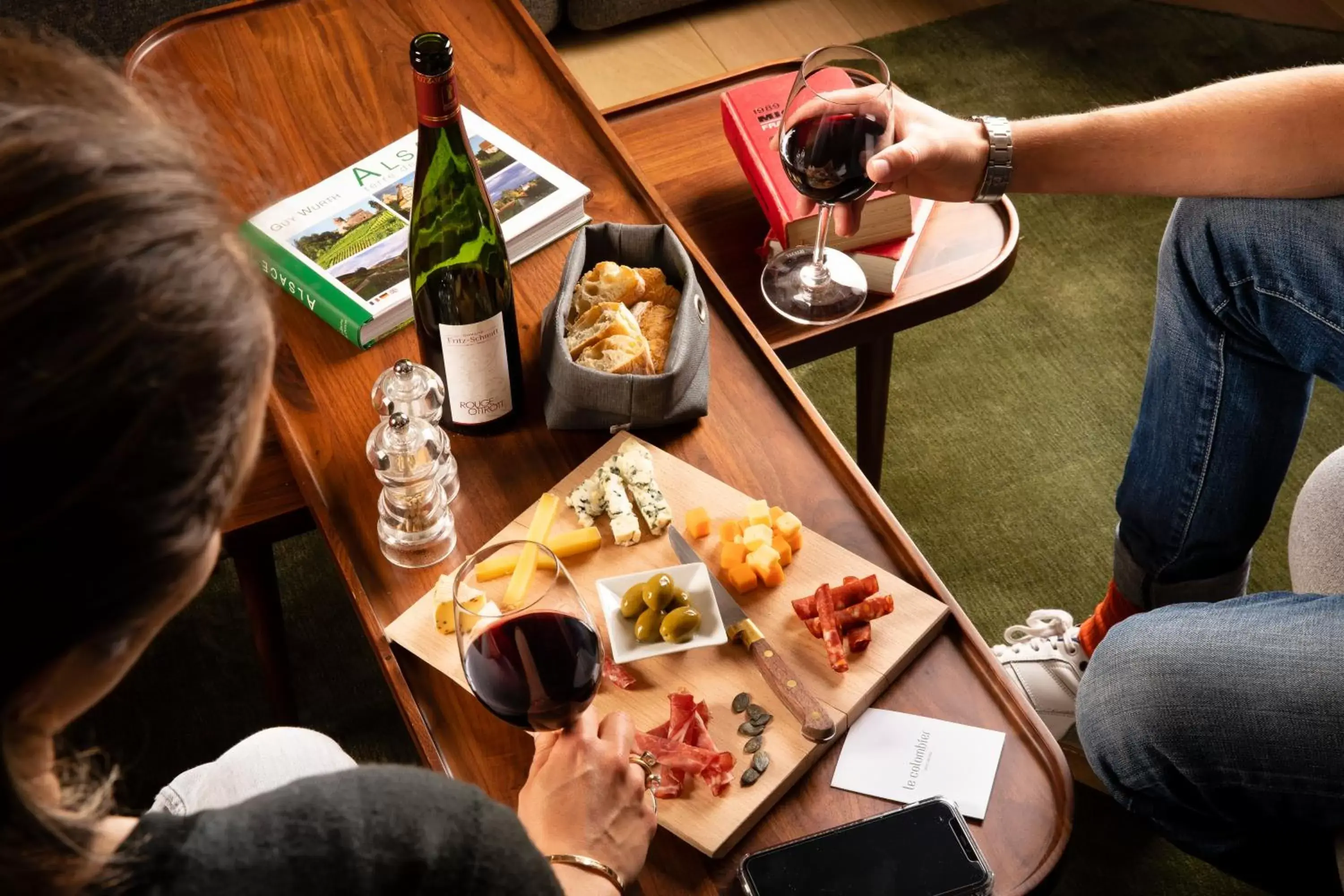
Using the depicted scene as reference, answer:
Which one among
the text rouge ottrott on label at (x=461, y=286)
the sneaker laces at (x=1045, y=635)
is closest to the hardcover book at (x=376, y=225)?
the text rouge ottrott on label at (x=461, y=286)

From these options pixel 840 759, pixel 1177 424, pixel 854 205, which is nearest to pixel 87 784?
pixel 840 759

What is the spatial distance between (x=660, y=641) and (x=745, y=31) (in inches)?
86.1

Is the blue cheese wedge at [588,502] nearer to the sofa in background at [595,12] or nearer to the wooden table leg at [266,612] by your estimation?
the wooden table leg at [266,612]

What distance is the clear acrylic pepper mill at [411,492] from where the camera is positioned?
1.18 metres

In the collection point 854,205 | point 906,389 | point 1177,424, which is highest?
point 854,205

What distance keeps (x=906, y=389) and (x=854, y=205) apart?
812mm

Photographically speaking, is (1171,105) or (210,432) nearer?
(210,432)

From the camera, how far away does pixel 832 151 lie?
134 cm

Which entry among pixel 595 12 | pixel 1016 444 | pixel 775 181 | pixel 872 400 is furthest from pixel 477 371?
pixel 595 12

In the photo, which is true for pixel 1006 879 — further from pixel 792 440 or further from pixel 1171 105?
pixel 1171 105

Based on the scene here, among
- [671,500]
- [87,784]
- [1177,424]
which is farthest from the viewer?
[1177,424]

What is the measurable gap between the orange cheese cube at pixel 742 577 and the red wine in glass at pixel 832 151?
450mm

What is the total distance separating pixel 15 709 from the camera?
2.06ft

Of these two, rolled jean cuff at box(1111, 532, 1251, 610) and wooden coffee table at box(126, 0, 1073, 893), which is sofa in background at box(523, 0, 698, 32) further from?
rolled jean cuff at box(1111, 532, 1251, 610)
